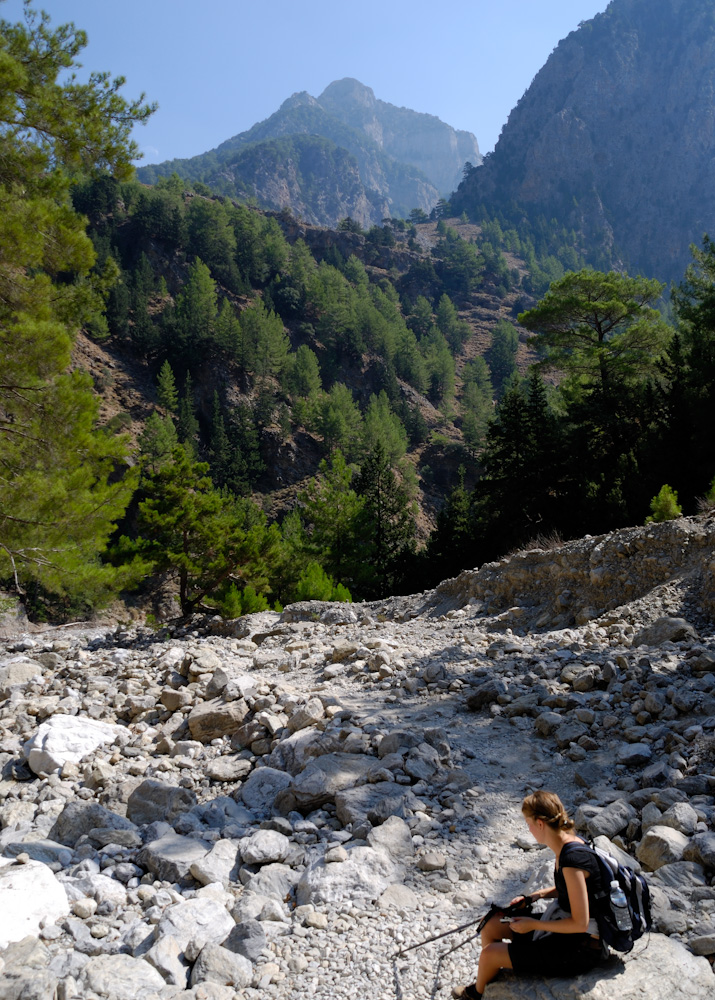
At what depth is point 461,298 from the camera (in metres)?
106

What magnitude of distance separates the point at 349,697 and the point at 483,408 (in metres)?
67.8

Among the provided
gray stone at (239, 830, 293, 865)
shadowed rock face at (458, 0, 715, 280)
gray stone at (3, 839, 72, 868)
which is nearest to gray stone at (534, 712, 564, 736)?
gray stone at (239, 830, 293, 865)

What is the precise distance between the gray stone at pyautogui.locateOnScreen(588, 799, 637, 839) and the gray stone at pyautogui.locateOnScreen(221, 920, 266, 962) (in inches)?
73.0

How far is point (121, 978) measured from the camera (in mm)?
2717

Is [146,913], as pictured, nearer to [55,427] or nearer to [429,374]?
[55,427]

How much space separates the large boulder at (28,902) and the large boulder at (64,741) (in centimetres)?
188

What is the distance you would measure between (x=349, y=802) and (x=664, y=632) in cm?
401

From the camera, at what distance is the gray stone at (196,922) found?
9.87 feet

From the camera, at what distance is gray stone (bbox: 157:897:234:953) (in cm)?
301

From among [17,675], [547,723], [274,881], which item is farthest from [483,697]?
[17,675]

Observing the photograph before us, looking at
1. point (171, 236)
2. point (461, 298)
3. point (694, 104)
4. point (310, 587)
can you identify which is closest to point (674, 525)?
point (310, 587)

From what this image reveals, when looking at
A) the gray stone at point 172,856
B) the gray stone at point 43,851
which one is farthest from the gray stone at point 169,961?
the gray stone at point 43,851

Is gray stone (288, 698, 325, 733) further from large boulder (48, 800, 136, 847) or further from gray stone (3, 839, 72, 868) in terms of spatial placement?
gray stone (3, 839, 72, 868)

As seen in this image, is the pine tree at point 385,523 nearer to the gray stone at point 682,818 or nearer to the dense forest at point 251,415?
the dense forest at point 251,415
